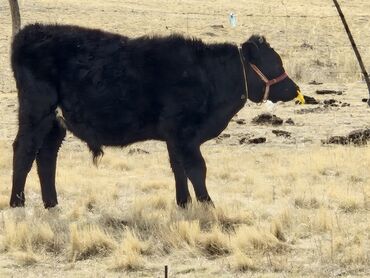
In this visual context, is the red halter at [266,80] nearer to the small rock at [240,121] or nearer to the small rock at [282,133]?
the small rock at [282,133]

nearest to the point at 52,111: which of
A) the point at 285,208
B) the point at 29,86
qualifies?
the point at 29,86

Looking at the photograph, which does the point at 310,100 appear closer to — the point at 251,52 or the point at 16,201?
the point at 251,52

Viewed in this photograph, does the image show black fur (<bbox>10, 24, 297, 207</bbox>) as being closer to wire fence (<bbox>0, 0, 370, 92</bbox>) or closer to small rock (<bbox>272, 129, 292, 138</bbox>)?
small rock (<bbox>272, 129, 292, 138</bbox>)

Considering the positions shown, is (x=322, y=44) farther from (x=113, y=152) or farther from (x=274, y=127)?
(x=113, y=152)

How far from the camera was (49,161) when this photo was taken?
33.6ft

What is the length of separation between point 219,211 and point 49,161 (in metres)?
2.43

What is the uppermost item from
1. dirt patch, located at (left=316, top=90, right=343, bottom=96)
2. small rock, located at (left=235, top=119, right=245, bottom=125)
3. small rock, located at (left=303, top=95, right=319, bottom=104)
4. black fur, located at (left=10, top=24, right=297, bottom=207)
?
black fur, located at (left=10, top=24, right=297, bottom=207)

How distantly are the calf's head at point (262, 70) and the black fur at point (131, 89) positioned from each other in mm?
12

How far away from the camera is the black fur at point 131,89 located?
31.0ft

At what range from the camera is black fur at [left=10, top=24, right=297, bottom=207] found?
945cm

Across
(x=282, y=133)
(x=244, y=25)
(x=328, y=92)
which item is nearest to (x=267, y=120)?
(x=282, y=133)

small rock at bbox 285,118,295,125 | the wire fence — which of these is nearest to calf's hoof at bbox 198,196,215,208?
small rock at bbox 285,118,295,125

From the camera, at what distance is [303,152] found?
14.0 meters

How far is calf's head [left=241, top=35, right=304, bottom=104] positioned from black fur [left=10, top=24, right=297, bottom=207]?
0.01 meters
